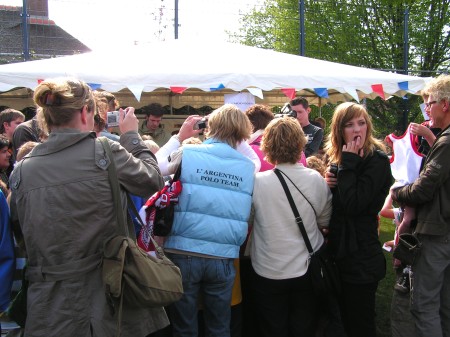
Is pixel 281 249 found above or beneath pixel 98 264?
beneath

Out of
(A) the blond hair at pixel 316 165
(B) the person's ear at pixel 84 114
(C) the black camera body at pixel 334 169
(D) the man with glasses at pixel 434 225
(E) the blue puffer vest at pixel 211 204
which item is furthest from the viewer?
(A) the blond hair at pixel 316 165

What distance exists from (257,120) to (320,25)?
33.1 feet

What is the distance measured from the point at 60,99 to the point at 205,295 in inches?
60.0

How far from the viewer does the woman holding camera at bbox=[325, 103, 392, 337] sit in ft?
9.29

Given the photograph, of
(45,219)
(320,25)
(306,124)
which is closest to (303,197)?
(45,219)

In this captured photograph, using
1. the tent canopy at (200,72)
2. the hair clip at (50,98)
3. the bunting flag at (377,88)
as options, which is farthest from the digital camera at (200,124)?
the bunting flag at (377,88)

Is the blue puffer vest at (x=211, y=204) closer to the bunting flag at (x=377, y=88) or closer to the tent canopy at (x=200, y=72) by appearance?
the tent canopy at (x=200, y=72)

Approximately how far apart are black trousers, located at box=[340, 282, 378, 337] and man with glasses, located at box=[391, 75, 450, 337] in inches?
10.4

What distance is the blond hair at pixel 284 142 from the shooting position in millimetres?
2930

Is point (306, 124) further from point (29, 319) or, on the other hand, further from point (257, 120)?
point (29, 319)

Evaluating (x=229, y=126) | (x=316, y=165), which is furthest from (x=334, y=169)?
(x=229, y=126)

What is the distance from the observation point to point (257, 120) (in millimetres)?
3717

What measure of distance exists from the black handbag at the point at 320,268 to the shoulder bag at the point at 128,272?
111 centimetres

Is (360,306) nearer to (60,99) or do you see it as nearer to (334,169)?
(334,169)
